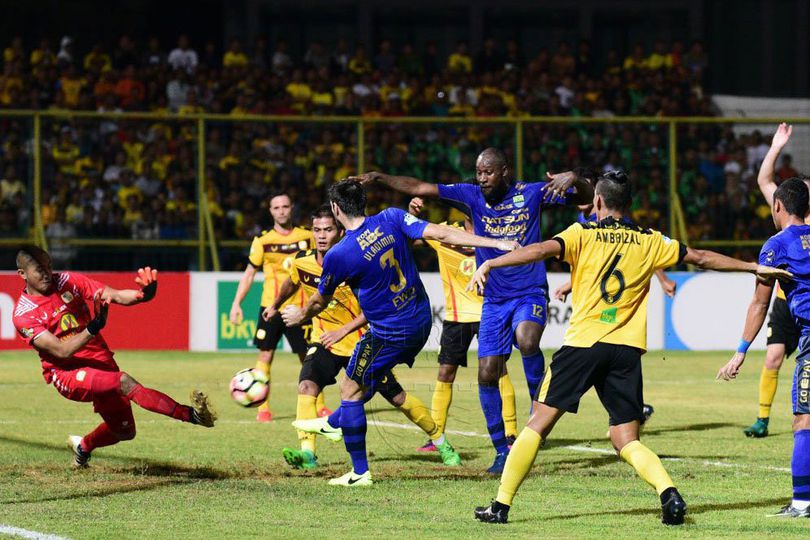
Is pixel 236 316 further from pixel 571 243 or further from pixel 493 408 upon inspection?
pixel 571 243

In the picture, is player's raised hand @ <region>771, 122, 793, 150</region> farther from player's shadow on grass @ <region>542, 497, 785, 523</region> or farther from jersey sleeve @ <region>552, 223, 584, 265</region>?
player's shadow on grass @ <region>542, 497, 785, 523</region>

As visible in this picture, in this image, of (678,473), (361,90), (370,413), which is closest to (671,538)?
(678,473)

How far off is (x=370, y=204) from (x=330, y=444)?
10537mm

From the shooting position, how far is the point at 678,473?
33.4 feet

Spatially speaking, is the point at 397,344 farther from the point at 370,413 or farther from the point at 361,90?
the point at 361,90

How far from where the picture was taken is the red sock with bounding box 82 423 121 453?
10.2 m

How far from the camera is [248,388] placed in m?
10.6

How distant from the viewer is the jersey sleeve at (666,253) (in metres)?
8.21

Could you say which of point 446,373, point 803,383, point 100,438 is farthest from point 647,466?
point 100,438

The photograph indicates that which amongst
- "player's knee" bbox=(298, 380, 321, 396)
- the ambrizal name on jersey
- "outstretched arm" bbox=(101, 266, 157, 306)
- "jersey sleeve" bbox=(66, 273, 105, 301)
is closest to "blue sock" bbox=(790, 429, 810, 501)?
the ambrizal name on jersey

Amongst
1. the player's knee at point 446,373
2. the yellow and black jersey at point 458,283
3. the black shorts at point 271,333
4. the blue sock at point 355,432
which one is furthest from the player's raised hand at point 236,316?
the blue sock at point 355,432

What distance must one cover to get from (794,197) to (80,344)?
5.03 meters

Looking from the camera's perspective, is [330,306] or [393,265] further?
[330,306]

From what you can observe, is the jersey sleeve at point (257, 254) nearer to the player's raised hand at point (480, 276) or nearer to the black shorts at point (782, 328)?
the black shorts at point (782, 328)
